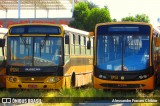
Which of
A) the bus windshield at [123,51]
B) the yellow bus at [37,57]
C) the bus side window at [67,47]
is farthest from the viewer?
the bus side window at [67,47]

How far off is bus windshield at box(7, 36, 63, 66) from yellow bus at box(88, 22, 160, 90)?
167cm

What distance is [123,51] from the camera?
19266 mm

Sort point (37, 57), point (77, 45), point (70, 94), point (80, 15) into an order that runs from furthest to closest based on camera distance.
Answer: point (80, 15)
point (77, 45)
point (37, 57)
point (70, 94)

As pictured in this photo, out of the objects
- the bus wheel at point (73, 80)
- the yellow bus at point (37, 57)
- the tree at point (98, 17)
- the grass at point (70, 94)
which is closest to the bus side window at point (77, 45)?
the bus wheel at point (73, 80)

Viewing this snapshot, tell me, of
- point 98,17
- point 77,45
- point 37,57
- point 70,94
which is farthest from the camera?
point 98,17

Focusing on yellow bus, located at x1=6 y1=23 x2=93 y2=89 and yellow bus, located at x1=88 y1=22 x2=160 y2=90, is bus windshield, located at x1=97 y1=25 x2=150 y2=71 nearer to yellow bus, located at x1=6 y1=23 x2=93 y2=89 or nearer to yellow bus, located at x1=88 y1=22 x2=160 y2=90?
yellow bus, located at x1=88 y1=22 x2=160 y2=90

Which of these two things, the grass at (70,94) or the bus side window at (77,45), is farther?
the bus side window at (77,45)

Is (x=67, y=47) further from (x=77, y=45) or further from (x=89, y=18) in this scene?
(x=89, y=18)

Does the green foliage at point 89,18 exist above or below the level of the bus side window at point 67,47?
below

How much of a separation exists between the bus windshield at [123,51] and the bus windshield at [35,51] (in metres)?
1.77

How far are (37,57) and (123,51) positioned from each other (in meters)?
3.59

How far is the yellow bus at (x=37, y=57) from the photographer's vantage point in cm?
1919

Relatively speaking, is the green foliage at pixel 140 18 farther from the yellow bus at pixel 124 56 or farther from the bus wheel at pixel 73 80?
the yellow bus at pixel 124 56

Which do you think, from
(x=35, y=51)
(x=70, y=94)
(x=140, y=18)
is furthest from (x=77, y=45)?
(x=140, y=18)
